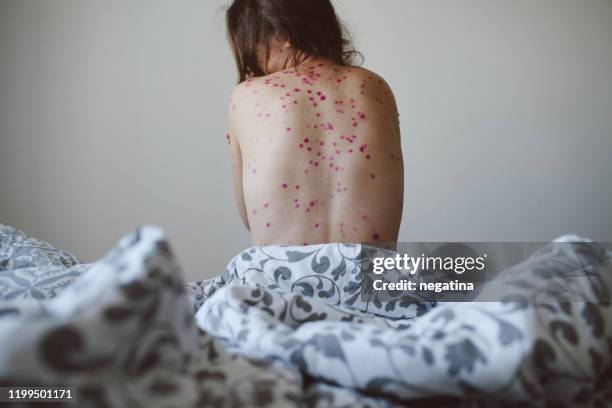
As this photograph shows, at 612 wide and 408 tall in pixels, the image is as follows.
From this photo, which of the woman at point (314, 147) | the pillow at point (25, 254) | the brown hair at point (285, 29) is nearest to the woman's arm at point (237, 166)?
the woman at point (314, 147)

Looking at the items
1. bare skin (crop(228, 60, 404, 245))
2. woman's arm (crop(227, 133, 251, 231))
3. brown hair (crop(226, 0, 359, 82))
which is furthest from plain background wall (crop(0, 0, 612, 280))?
bare skin (crop(228, 60, 404, 245))

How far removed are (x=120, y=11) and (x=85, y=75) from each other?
31 cm

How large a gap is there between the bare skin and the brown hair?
0.33 ft

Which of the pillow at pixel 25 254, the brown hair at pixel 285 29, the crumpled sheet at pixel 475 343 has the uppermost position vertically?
the brown hair at pixel 285 29

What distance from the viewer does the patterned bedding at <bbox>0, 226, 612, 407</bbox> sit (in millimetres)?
262

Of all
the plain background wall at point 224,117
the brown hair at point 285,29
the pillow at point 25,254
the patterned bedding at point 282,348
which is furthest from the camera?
the plain background wall at point 224,117

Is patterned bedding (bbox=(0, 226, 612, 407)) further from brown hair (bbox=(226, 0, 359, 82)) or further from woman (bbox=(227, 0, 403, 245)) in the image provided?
brown hair (bbox=(226, 0, 359, 82))

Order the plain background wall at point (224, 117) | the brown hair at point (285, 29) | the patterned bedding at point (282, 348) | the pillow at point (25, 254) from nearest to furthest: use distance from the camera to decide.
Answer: the patterned bedding at point (282, 348) → the pillow at point (25, 254) → the brown hair at point (285, 29) → the plain background wall at point (224, 117)

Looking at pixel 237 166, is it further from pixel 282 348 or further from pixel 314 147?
pixel 282 348

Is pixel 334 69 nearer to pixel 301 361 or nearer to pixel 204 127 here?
pixel 301 361

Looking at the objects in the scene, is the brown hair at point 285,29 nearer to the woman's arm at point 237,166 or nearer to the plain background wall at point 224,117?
the woman's arm at point 237,166

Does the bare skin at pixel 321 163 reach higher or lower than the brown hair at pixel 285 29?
lower

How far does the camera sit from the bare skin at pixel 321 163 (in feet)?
3.25

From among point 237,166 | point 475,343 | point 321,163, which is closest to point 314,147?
point 321,163
